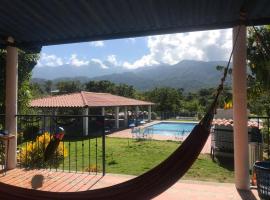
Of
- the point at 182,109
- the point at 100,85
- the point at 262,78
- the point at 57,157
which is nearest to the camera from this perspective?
the point at 57,157

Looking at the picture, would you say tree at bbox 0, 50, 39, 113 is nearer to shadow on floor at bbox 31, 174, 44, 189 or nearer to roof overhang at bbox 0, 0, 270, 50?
roof overhang at bbox 0, 0, 270, 50

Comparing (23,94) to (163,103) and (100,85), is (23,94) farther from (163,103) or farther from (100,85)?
(100,85)

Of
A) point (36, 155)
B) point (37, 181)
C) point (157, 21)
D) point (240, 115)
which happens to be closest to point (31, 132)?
point (36, 155)

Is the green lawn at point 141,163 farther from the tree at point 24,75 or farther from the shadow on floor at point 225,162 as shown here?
the tree at point 24,75

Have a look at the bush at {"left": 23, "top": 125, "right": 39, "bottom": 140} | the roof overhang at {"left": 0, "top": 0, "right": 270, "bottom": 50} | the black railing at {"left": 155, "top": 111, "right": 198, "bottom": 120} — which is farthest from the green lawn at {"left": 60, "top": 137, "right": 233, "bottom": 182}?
the black railing at {"left": 155, "top": 111, "right": 198, "bottom": 120}

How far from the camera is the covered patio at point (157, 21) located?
3.32 meters

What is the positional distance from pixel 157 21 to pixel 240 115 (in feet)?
5.03

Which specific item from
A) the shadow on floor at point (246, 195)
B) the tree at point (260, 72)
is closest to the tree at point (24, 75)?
the tree at point (260, 72)

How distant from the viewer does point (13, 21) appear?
3.94 meters

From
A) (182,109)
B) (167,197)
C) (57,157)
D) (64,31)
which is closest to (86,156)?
(57,157)

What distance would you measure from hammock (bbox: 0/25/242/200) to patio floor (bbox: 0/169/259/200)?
0.90 metres

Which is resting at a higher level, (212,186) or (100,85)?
(100,85)

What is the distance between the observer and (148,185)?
240cm

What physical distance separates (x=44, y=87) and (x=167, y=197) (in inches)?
2929
